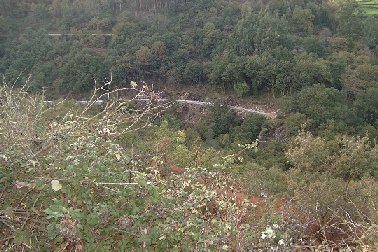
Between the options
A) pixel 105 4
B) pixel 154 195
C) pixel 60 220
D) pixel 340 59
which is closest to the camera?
pixel 60 220

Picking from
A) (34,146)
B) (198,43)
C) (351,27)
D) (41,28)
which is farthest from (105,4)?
(34,146)

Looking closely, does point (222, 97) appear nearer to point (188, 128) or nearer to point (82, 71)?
point (188, 128)

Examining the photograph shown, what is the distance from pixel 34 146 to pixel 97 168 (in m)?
0.73

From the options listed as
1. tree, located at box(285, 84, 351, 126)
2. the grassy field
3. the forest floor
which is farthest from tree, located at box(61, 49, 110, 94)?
the grassy field

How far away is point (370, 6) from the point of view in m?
35.3

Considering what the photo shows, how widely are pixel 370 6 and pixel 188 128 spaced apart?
23.0 metres

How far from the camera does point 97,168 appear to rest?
3.21 metres

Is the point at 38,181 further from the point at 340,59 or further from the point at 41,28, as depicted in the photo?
the point at 41,28

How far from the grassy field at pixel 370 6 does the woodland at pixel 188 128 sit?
165 mm

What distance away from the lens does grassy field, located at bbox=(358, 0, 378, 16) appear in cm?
3381

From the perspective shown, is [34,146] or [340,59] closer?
[34,146]

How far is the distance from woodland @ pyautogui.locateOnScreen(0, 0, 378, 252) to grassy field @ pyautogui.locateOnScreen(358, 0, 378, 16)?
17 centimetres

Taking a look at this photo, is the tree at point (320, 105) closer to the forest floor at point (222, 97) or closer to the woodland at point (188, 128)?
the woodland at point (188, 128)

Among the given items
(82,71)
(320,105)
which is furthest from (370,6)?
(82,71)
